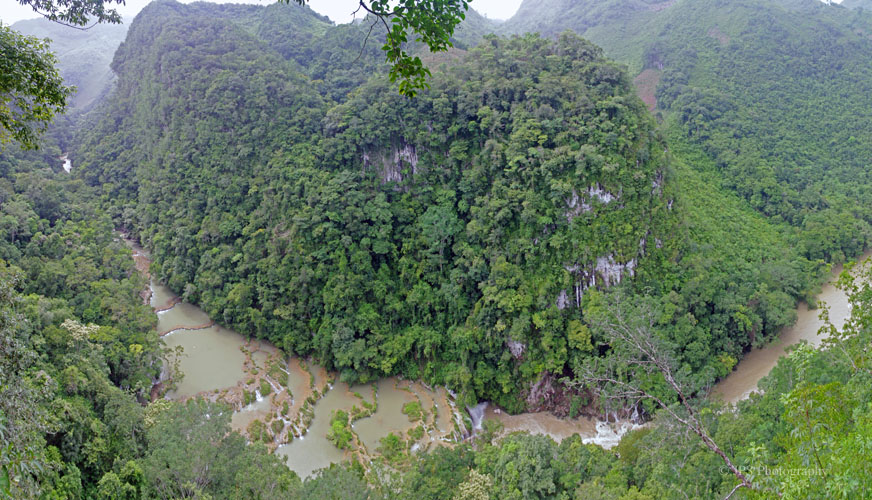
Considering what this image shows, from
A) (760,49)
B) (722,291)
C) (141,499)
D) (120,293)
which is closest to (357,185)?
(120,293)

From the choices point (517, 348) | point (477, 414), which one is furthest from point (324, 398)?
point (517, 348)

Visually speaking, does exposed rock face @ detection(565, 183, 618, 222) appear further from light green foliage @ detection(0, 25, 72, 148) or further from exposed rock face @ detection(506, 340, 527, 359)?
light green foliage @ detection(0, 25, 72, 148)

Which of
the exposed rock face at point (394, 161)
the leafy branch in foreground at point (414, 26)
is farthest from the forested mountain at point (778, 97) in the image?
the leafy branch in foreground at point (414, 26)

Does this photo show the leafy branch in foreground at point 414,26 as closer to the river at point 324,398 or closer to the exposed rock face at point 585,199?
the river at point 324,398

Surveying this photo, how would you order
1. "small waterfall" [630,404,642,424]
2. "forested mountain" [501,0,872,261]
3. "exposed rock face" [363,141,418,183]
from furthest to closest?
"forested mountain" [501,0,872,261] < "exposed rock face" [363,141,418,183] < "small waterfall" [630,404,642,424]

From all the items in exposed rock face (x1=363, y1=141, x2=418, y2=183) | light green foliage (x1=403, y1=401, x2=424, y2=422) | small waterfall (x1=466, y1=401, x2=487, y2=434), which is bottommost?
small waterfall (x1=466, y1=401, x2=487, y2=434)

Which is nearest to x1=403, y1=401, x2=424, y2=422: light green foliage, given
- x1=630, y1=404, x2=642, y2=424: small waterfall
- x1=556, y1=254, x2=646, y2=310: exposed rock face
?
x1=556, y1=254, x2=646, y2=310: exposed rock face

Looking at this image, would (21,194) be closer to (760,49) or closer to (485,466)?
(485,466)
